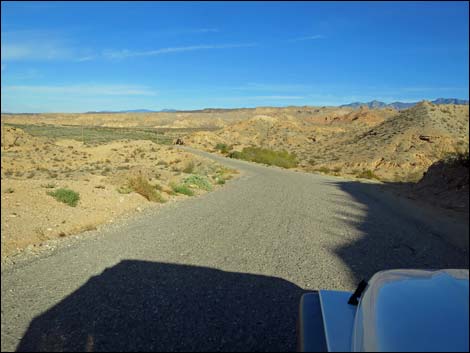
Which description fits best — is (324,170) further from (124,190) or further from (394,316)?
(394,316)

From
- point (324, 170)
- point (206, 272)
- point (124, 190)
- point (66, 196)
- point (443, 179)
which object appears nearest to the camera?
point (206, 272)

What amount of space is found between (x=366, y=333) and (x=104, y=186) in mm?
12084

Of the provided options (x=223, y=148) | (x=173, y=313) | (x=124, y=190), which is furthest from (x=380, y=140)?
(x=223, y=148)

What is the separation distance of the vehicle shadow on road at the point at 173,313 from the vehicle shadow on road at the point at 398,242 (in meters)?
1.88

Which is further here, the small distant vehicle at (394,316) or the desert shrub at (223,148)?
the desert shrub at (223,148)

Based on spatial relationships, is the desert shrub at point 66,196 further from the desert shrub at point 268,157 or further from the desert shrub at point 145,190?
the desert shrub at point 268,157

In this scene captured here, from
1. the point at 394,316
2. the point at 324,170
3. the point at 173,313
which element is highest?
the point at 394,316

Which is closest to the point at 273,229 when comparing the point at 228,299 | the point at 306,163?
Result: the point at 228,299

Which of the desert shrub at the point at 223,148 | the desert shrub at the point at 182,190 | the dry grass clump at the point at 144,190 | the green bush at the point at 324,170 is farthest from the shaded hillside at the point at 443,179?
the desert shrub at the point at 223,148

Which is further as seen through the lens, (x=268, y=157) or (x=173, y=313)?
(x=268, y=157)

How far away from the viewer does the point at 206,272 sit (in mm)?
5629

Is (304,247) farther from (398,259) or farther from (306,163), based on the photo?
(306,163)

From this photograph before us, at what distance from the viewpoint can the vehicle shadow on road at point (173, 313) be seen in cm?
324

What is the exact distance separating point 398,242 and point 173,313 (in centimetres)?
515
